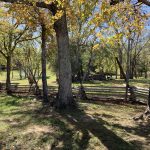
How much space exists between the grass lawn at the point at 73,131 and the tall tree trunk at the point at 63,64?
0.83 meters

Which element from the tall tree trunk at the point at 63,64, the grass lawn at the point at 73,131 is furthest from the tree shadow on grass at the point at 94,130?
the tall tree trunk at the point at 63,64

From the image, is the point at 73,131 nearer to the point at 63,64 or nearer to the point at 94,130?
the point at 94,130

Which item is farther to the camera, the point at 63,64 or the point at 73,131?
the point at 63,64

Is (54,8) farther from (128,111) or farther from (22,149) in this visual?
(22,149)

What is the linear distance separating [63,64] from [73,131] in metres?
5.25

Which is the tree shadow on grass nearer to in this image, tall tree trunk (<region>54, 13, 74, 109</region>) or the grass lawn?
the grass lawn

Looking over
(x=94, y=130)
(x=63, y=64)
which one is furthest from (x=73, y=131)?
(x=63, y=64)

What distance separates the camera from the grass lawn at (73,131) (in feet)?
33.3

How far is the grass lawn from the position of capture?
1015cm

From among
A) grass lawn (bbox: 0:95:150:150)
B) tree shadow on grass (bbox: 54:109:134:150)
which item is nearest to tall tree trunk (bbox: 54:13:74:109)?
grass lawn (bbox: 0:95:150:150)

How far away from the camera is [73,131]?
38.1 feet

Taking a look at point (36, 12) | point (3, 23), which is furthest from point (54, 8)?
point (3, 23)

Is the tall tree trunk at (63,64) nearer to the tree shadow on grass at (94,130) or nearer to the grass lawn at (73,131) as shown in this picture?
the grass lawn at (73,131)

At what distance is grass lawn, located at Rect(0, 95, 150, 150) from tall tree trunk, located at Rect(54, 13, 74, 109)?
0.83m
